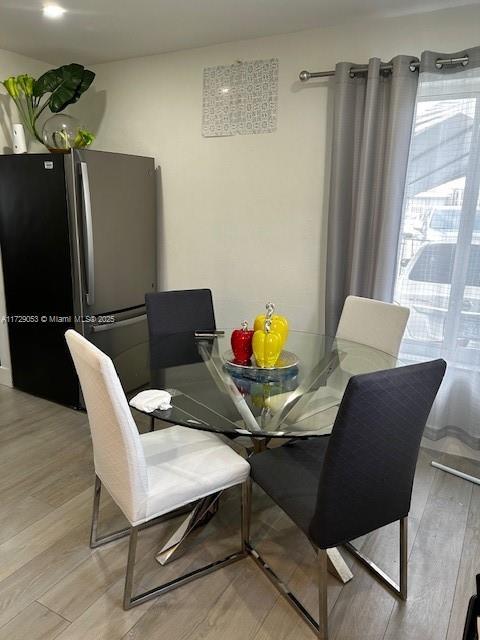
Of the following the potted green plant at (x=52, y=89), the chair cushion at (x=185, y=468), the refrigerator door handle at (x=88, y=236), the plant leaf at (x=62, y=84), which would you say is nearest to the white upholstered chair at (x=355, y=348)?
the chair cushion at (x=185, y=468)

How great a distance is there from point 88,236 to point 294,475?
78.8 inches

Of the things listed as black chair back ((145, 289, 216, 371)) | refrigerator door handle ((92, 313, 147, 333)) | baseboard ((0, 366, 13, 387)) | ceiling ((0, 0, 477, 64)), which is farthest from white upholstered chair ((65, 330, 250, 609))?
baseboard ((0, 366, 13, 387))

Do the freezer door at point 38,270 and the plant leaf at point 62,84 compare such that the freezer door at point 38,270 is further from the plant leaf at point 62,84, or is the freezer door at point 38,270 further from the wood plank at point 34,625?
the wood plank at point 34,625

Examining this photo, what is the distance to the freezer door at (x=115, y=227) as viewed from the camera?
2.90 metres

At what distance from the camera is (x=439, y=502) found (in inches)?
91.8

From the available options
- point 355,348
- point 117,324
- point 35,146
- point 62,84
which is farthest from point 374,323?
point 35,146

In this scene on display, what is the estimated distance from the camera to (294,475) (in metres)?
Result: 1.70

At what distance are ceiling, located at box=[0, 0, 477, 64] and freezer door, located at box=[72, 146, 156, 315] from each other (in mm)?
725

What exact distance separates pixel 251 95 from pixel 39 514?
2700 mm

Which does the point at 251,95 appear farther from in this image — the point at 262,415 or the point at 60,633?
the point at 60,633

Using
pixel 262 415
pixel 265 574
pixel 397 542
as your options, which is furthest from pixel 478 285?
pixel 265 574

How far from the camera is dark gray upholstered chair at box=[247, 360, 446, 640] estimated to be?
130 centimetres

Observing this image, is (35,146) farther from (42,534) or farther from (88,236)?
(42,534)

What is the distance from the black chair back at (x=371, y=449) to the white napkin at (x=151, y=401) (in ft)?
2.04
